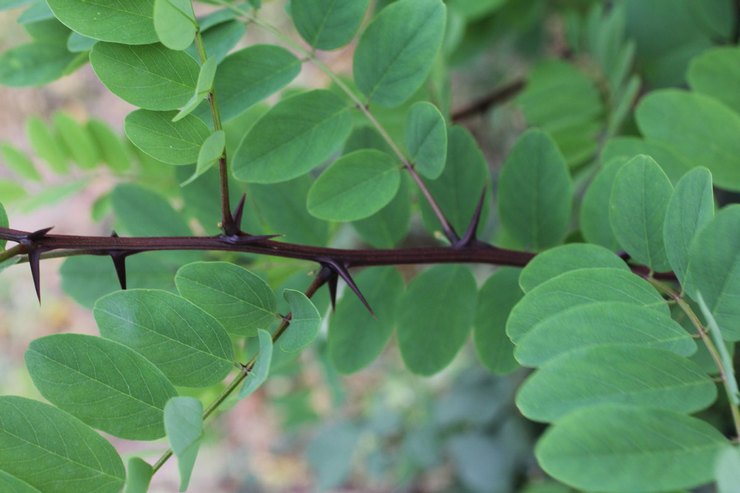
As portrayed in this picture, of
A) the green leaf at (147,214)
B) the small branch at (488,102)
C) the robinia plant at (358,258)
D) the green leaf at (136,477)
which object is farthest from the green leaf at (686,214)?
the small branch at (488,102)

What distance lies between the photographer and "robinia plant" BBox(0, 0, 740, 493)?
369mm

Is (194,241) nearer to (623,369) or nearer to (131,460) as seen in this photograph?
(131,460)

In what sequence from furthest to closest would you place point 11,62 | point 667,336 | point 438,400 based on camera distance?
point 438,400
point 11,62
point 667,336

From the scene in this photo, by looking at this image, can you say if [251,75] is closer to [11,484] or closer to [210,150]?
[210,150]

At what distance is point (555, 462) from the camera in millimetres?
309

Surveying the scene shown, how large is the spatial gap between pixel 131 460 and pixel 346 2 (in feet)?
1.21

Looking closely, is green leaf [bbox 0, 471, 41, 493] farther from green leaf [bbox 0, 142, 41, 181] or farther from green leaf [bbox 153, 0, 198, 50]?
green leaf [bbox 0, 142, 41, 181]

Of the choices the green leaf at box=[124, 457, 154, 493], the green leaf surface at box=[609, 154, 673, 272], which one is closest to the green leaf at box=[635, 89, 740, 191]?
the green leaf surface at box=[609, 154, 673, 272]


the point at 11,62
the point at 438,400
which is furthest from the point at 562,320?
the point at 438,400

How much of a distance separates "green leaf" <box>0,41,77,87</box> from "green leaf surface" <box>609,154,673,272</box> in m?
0.51

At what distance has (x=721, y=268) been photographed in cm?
41

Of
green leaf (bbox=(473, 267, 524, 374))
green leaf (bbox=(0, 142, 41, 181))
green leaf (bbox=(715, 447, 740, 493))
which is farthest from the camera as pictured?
green leaf (bbox=(0, 142, 41, 181))

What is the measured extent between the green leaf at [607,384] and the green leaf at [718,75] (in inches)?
20.0

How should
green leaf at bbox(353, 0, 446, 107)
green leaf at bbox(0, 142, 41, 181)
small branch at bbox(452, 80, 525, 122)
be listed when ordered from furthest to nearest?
small branch at bbox(452, 80, 525, 122) → green leaf at bbox(0, 142, 41, 181) → green leaf at bbox(353, 0, 446, 107)
